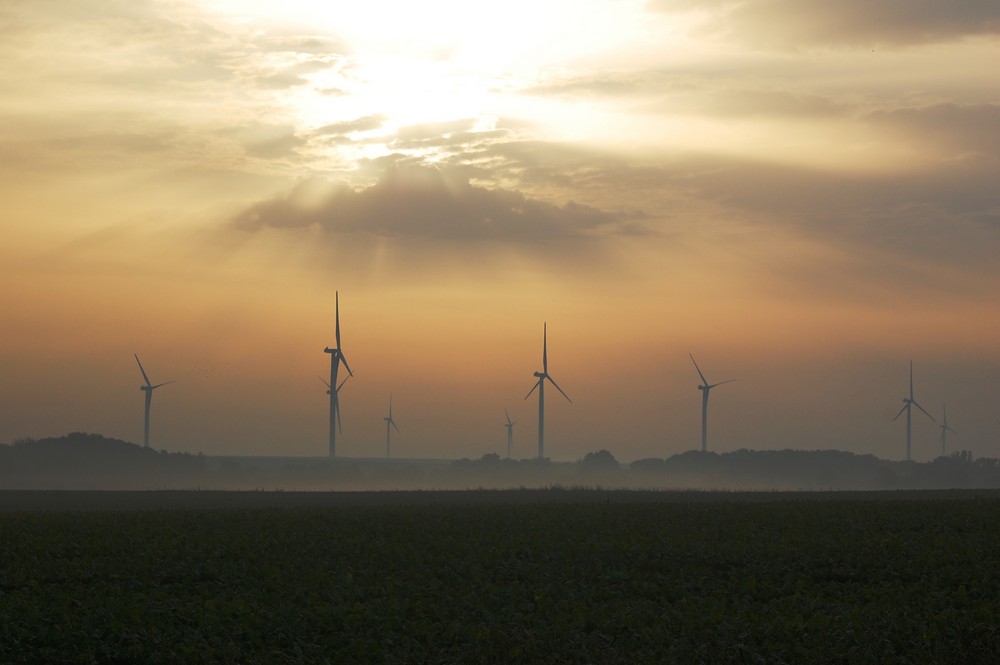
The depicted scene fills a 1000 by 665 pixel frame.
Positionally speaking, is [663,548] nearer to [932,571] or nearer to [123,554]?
[932,571]

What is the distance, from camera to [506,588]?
33094 millimetres

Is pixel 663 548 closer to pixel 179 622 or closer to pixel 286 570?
pixel 286 570

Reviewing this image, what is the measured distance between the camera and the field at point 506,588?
26312 millimetres

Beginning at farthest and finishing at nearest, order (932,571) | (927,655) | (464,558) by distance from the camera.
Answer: (464,558), (932,571), (927,655)

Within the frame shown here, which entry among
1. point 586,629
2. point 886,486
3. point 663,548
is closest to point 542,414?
point 886,486

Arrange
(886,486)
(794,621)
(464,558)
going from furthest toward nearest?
(886,486) < (464,558) < (794,621)

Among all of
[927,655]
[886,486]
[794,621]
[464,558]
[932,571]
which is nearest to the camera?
[927,655]

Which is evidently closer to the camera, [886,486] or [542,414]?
[542,414]

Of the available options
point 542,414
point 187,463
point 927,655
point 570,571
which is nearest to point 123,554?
point 570,571

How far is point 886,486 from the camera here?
18838 cm

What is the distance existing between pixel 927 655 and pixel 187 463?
184 meters

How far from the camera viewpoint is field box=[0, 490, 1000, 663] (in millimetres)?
26312

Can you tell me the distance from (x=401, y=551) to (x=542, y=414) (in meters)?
113

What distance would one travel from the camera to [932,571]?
115 feet
